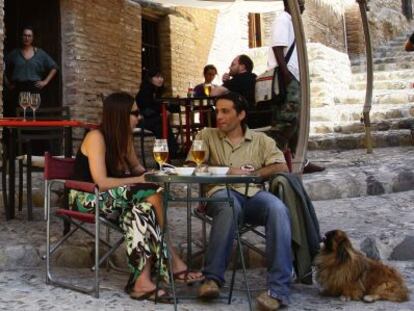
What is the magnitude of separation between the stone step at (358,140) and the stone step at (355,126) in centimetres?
31

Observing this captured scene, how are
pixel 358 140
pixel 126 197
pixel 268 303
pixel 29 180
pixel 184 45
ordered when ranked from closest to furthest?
pixel 268 303 < pixel 126 197 < pixel 29 180 < pixel 358 140 < pixel 184 45

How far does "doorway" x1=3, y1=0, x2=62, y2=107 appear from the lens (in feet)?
27.4

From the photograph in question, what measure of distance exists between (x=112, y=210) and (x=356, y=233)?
5.93 ft

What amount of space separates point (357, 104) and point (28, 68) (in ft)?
19.4

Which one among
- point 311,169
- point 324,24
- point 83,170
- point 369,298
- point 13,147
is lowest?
point 369,298

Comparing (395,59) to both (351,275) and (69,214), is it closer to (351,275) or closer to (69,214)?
(351,275)

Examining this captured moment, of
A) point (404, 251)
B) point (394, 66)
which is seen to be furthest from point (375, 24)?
point (404, 251)

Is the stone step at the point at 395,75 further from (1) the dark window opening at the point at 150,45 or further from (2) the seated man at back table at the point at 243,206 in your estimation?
(2) the seated man at back table at the point at 243,206

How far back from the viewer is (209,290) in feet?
10.2

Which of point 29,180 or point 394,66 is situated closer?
point 29,180

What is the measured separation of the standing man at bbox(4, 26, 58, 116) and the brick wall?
3.53 m

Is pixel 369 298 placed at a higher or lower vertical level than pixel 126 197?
lower

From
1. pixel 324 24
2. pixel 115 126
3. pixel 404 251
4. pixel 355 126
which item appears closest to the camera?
pixel 115 126

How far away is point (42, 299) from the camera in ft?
10.6
